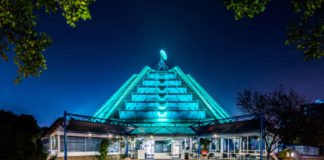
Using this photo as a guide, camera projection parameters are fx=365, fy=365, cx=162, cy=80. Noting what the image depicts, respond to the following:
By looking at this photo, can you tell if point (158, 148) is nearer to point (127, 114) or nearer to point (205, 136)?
point (127, 114)

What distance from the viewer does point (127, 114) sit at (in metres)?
50.8

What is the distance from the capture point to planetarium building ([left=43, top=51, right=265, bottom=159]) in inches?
1143

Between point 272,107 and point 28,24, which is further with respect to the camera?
point 272,107

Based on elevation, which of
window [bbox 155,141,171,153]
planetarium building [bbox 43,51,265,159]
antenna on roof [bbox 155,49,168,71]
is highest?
antenna on roof [bbox 155,49,168,71]

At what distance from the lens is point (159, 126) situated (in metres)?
44.3

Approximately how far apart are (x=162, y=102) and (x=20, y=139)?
135ft

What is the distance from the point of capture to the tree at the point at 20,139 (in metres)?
12.7

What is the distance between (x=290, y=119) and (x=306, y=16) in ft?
71.8

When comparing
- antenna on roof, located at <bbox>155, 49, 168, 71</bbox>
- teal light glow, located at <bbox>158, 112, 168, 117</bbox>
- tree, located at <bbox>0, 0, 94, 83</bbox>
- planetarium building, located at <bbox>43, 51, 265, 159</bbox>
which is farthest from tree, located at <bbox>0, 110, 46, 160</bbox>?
antenna on roof, located at <bbox>155, 49, 168, 71</bbox>

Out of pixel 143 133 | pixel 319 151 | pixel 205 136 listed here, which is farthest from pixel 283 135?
pixel 319 151

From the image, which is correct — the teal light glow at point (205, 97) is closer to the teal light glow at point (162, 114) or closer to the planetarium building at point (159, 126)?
the planetarium building at point (159, 126)

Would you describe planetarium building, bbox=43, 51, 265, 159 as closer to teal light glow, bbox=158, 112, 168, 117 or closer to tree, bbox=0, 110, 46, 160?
teal light glow, bbox=158, 112, 168, 117

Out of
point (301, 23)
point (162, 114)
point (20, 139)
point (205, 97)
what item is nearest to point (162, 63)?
point (205, 97)

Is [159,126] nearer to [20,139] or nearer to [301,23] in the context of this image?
[20,139]
